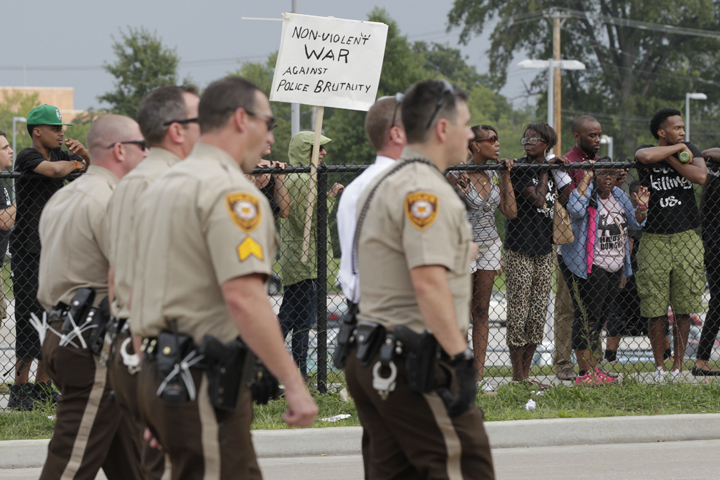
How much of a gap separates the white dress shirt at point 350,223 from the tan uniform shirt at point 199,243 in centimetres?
96

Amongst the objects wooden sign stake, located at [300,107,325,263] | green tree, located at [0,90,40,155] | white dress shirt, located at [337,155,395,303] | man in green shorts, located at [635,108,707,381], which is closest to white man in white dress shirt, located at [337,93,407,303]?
white dress shirt, located at [337,155,395,303]

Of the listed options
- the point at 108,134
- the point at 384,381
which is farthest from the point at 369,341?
the point at 108,134

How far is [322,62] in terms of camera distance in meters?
6.58

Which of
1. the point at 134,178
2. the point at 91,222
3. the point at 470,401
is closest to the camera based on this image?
the point at 470,401

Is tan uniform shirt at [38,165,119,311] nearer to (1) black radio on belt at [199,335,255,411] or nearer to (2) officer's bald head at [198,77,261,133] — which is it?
(2) officer's bald head at [198,77,261,133]

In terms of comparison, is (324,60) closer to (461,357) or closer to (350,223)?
(350,223)

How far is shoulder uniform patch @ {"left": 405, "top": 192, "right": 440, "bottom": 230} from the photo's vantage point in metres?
2.98

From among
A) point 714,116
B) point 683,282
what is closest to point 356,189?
point 683,282

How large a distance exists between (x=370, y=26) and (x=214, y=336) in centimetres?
436

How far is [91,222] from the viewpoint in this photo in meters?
3.85

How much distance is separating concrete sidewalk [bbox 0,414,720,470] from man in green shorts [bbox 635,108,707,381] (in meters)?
0.90

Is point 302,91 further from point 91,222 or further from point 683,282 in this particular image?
point 683,282

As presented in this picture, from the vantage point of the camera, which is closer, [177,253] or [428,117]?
[177,253]

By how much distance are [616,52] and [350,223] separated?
139ft
